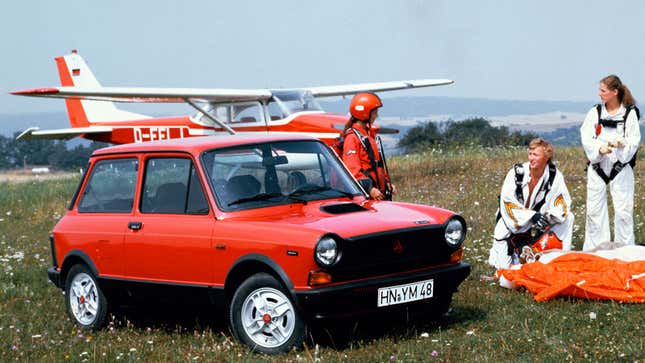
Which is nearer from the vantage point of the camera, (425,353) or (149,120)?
(425,353)

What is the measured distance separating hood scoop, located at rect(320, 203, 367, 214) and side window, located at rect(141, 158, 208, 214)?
1000 millimetres

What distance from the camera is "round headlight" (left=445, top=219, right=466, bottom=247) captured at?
758cm

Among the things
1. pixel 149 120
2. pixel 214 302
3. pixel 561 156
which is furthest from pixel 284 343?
pixel 149 120

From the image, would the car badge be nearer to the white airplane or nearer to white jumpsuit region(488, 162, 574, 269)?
white jumpsuit region(488, 162, 574, 269)

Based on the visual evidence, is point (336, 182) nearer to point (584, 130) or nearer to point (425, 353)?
point (425, 353)

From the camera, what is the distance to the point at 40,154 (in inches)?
4395

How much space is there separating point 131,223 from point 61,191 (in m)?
17.5

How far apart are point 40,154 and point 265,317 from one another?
10969cm

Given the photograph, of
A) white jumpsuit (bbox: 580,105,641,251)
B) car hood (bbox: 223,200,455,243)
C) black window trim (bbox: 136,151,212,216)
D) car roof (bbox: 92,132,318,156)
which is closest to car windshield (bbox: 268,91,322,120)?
white jumpsuit (bbox: 580,105,641,251)

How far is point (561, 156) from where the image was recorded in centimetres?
2291

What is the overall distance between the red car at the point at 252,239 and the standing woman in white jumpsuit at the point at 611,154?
3.39 m

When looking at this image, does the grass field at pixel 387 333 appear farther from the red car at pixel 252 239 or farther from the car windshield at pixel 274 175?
the car windshield at pixel 274 175

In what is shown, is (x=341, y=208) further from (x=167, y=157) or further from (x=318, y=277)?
(x=167, y=157)

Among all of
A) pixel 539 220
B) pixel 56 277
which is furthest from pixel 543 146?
pixel 56 277
